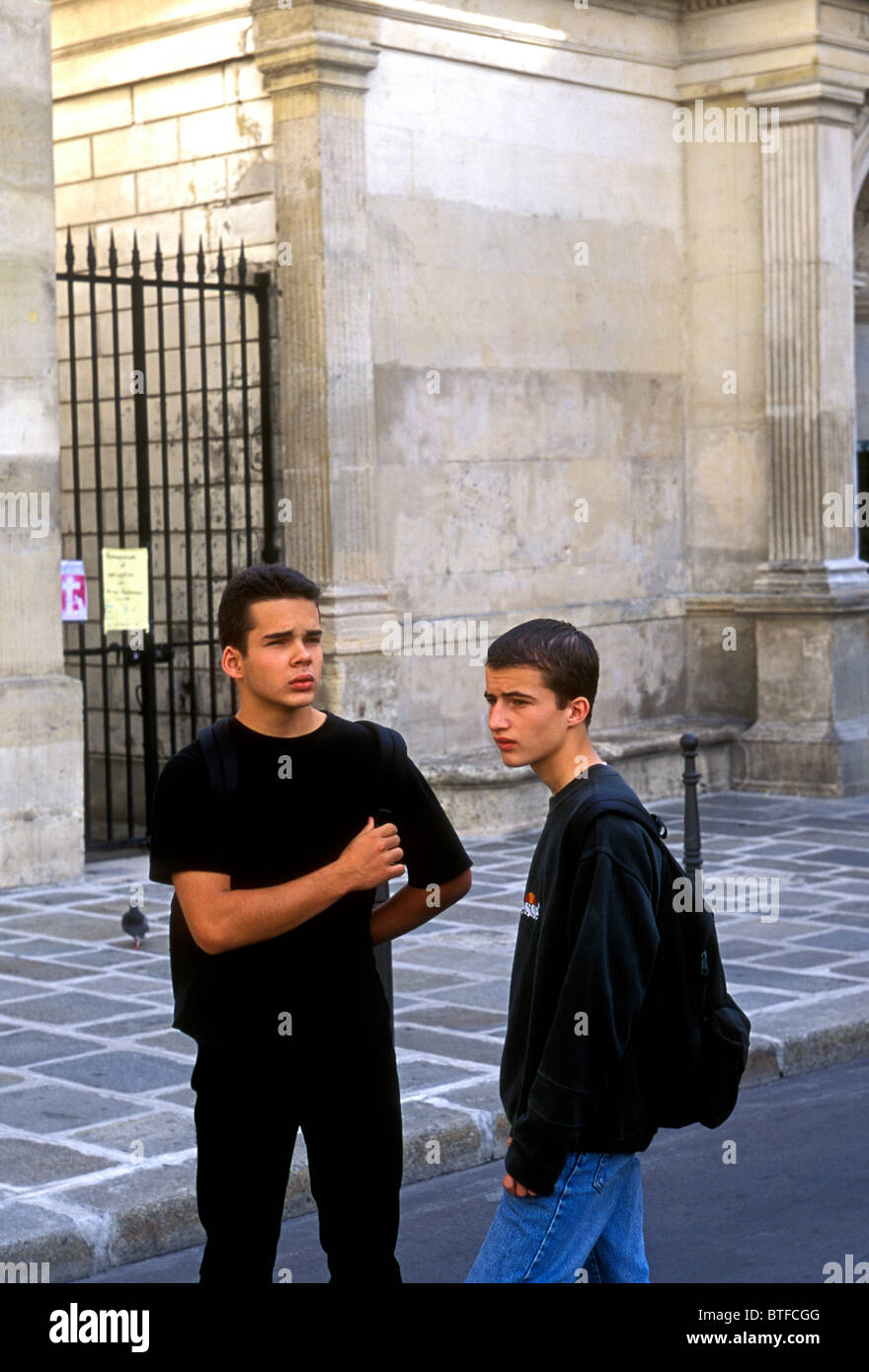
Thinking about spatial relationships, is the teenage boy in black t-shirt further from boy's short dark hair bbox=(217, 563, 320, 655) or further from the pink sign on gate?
the pink sign on gate

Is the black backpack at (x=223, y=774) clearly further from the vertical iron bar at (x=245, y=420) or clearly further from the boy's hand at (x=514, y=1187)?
the vertical iron bar at (x=245, y=420)

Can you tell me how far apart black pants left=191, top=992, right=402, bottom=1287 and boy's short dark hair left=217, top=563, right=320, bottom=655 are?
0.70 m

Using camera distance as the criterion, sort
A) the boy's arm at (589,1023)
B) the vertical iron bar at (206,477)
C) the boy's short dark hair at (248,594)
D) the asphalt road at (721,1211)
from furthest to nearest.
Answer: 1. the vertical iron bar at (206,477)
2. the asphalt road at (721,1211)
3. the boy's short dark hair at (248,594)
4. the boy's arm at (589,1023)

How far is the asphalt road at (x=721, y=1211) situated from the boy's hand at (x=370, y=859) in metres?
1.79

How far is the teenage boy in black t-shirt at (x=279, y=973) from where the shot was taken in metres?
3.57

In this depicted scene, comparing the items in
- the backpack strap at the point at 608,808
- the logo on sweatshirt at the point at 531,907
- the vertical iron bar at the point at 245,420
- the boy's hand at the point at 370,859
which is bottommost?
the logo on sweatshirt at the point at 531,907

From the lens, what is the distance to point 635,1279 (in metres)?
3.46

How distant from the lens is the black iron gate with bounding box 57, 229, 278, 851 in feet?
38.1

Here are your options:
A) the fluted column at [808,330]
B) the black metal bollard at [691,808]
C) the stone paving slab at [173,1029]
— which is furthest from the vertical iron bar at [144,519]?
the fluted column at [808,330]

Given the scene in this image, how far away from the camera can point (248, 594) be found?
145 inches

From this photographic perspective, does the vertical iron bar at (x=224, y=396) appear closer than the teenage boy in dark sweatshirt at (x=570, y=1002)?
No

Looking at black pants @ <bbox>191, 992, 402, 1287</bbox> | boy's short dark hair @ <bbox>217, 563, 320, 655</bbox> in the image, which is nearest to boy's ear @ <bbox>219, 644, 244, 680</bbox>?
boy's short dark hair @ <bbox>217, 563, 320, 655</bbox>
